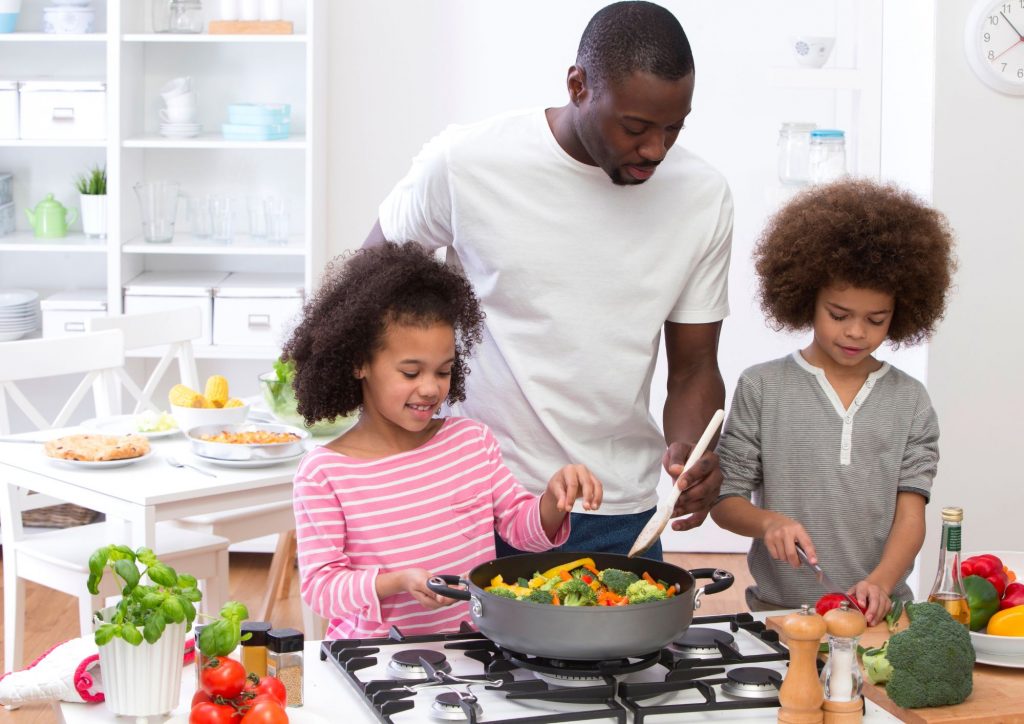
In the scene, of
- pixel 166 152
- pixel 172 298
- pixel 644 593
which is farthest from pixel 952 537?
pixel 166 152

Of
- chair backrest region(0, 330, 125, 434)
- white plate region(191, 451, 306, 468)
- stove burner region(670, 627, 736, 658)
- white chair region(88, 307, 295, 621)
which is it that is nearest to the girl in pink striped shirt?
stove burner region(670, 627, 736, 658)

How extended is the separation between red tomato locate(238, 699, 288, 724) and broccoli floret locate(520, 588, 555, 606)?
289 millimetres

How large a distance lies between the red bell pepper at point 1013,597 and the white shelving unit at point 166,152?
9.55 ft

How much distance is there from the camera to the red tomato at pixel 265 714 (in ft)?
4.20

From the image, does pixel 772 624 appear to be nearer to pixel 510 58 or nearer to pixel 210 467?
pixel 210 467

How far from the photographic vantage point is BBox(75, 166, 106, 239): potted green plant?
14.2 ft

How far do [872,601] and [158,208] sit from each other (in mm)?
3124

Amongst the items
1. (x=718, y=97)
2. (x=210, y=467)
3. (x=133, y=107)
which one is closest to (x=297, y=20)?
(x=133, y=107)

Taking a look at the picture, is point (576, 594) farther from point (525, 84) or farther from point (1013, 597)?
point (525, 84)

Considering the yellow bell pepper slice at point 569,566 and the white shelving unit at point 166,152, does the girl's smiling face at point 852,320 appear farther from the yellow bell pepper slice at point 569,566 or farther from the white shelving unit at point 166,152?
the white shelving unit at point 166,152

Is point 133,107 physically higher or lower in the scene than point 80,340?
higher

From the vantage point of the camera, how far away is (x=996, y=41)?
3100 mm

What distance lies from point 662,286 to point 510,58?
275 centimetres

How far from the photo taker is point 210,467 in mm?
2902
